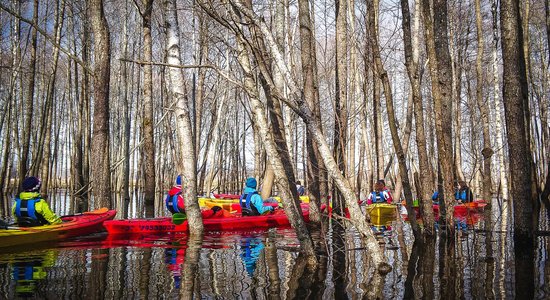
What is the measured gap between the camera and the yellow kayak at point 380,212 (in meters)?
11.4

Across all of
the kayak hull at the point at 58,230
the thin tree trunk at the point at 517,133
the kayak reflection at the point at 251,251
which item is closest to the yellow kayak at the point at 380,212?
the kayak reflection at the point at 251,251

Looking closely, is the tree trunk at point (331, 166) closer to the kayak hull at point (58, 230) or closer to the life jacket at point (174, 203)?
the kayak hull at point (58, 230)

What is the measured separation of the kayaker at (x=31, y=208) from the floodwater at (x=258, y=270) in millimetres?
599

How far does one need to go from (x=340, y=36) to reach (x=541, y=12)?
13.7 metres

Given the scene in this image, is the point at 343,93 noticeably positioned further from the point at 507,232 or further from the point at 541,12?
the point at 541,12

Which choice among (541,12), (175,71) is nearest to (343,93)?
(175,71)

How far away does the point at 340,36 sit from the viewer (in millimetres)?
10484

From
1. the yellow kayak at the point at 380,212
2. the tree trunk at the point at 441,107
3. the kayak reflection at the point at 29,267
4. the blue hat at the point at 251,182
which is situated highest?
the tree trunk at the point at 441,107

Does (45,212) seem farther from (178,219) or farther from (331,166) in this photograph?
(331,166)

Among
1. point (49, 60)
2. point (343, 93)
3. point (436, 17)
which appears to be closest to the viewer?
point (436, 17)

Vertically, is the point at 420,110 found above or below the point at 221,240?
above

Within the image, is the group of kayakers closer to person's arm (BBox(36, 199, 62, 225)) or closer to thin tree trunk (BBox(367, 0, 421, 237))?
person's arm (BBox(36, 199, 62, 225))

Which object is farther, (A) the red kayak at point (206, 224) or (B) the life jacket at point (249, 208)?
(B) the life jacket at point (249, 208)

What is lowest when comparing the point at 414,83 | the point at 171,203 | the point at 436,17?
the point at 171,203
